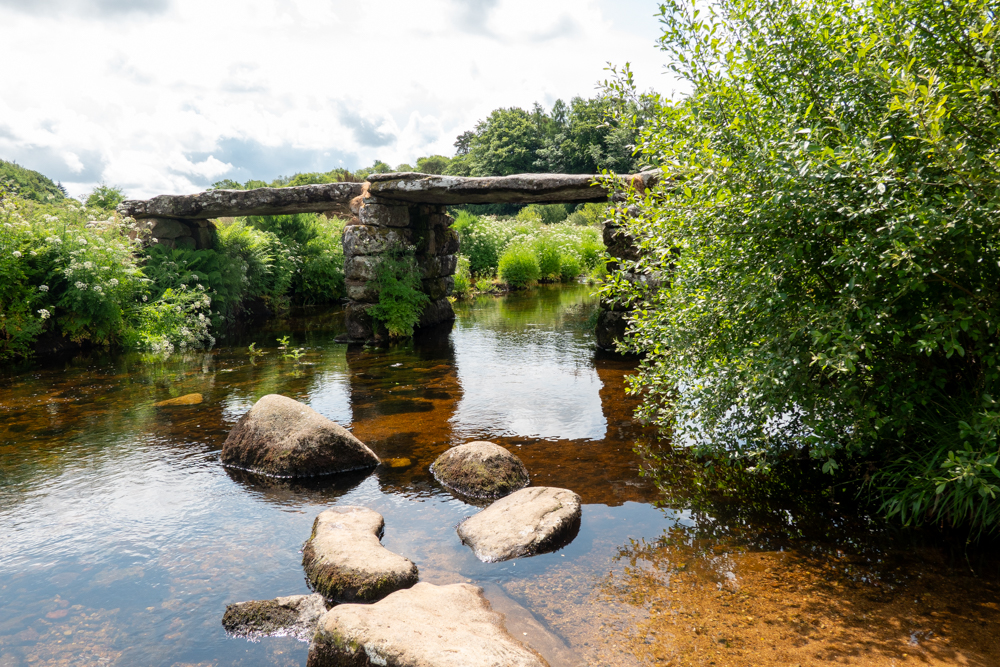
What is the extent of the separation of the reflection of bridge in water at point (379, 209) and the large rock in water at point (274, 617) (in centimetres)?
762

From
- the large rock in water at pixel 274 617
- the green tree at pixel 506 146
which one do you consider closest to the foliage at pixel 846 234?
the large rock in water at pixel 274 617

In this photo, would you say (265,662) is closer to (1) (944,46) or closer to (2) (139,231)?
(1) (944,46)

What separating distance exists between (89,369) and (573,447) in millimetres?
8652

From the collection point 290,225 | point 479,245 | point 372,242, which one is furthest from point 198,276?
point 479,245

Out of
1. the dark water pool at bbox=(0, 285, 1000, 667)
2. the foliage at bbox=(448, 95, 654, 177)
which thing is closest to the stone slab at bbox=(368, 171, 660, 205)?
the dark water pool at bbox=(0, 285, 1000, 667)

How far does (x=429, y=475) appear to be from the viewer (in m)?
5.32

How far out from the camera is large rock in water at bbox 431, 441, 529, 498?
4.94 meters

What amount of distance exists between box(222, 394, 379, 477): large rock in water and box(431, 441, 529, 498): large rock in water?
2.81 ft

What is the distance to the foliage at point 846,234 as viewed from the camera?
3186mm

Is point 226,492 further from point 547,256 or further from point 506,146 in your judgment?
point 506,146

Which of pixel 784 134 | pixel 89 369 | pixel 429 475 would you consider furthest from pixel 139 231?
pixel 784 134

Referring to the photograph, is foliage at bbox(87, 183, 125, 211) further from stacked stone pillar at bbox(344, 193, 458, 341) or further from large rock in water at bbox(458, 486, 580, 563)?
large rock in water at bbox(458, 486, 580, 563)

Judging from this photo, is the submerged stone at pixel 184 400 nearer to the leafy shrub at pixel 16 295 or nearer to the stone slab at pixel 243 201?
the leafy shrub at pixel 16 295

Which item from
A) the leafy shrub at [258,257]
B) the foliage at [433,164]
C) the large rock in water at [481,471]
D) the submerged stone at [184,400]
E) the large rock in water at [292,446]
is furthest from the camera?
the foliage at [433,164]
